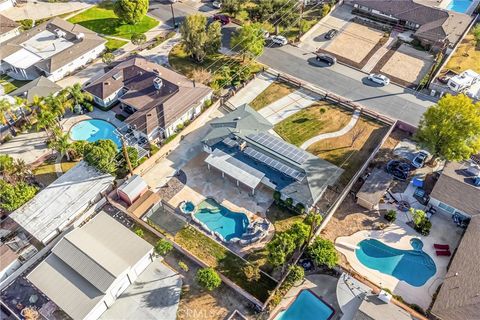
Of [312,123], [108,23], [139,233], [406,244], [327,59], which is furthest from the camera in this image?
[108,23]

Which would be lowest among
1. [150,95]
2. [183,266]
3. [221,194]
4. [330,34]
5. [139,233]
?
[183,266]

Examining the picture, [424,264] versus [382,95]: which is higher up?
[382,95]

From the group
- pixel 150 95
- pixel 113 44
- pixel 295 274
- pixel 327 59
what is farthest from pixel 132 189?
pixel 327 59

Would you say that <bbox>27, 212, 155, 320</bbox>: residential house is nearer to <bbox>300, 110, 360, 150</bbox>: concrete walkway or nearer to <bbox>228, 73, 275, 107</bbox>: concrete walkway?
<bbox>300, 110, 360, 150</bbox>: concrete walkway

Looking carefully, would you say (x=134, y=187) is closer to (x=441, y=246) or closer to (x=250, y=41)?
(x=250, y=41)

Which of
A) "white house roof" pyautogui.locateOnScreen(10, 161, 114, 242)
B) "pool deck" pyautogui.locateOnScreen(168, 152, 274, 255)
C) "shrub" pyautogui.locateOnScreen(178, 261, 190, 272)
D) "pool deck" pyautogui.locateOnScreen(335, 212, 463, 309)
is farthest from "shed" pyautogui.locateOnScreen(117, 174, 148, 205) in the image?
"pool deck" pyautogui.locateOnScreen(335, 212, 463, 309)

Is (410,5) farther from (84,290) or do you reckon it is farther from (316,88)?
(84,290)

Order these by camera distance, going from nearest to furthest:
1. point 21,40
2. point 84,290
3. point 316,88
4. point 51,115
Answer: point 84,290, point 51,115, point 316,88, point 21,40

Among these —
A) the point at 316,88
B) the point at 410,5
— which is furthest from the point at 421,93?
the point at 410,5
